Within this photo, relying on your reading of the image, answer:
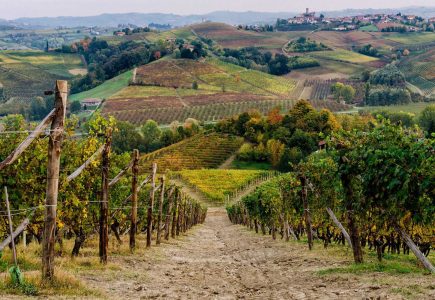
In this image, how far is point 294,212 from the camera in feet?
103

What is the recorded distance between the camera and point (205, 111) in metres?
164

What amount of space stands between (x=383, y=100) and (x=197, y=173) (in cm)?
10436

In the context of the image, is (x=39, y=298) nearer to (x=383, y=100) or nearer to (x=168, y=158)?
(x=168, y=158)

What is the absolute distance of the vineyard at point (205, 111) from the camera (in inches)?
6255

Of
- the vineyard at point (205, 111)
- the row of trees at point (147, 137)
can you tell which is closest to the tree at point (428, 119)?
the vineyard at point (205, 111)

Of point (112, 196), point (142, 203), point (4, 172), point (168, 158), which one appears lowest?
point (168, 158)

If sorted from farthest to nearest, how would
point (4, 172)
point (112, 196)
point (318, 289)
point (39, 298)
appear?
point (112, 196), point (4, 172), point (318, 289), point (39, 298)

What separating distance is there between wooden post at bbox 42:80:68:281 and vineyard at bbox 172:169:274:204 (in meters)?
68.6

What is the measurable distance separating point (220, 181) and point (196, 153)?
24.6 metres

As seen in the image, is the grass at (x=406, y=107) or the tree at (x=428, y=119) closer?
the tree at (x=428, y=119)

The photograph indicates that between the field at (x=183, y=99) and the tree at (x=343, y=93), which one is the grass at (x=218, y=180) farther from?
the tree at (x=343, y=93)

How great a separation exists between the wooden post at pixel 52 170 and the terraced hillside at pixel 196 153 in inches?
3309

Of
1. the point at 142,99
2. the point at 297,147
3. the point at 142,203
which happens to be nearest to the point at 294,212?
the point at 142,203

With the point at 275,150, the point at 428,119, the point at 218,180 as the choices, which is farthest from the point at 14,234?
the point at 428,119
